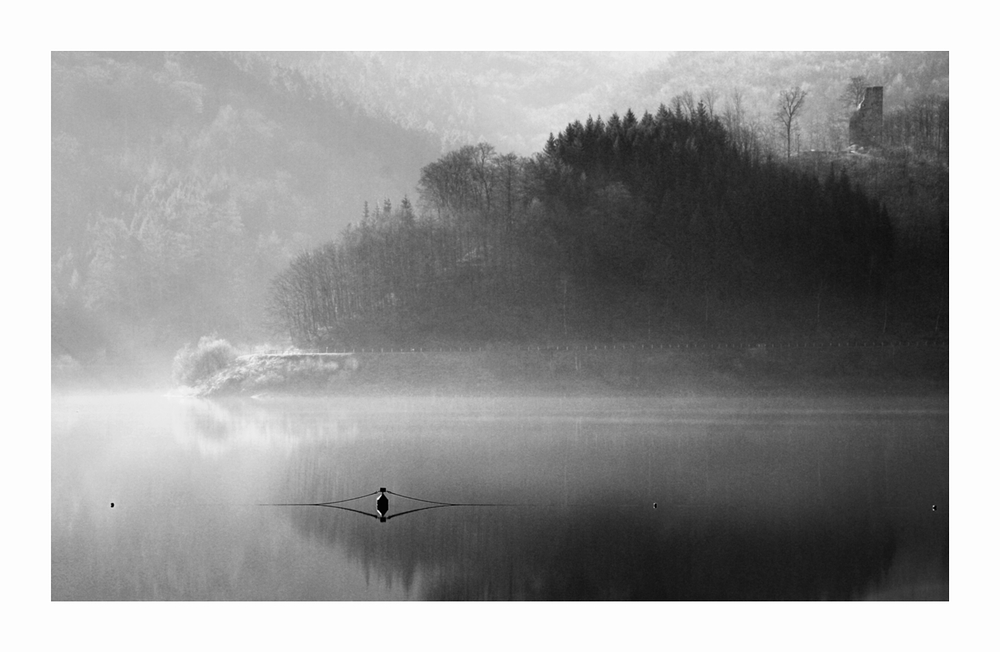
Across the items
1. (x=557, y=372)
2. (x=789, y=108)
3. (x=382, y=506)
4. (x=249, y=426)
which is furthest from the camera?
(x=557, y=372)

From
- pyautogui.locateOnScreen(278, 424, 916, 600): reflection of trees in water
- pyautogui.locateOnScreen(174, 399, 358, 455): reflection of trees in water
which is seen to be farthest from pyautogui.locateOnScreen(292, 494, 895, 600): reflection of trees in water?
pyautogui.locateOnScreen(174, 399, 358, 455): reflection of trees in water

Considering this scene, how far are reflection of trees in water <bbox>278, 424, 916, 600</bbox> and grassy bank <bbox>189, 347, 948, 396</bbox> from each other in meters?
0.64

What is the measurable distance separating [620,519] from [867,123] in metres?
4.64

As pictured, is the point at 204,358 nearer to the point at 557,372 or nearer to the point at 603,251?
the point at 557,372

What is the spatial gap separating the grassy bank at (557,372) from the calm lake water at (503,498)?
0.50 ft

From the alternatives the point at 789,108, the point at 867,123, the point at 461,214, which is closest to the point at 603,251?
the point at 461,214

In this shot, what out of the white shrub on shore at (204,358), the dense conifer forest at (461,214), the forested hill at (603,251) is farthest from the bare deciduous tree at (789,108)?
the white shrub on shore at (204,358)

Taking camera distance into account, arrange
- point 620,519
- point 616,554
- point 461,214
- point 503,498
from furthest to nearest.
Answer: point 461,214 → point 503,498 → point 620,519 → point 616,554

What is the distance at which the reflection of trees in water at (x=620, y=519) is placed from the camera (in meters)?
6.04

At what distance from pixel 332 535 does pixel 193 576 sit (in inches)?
38.1

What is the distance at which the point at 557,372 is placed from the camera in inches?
359

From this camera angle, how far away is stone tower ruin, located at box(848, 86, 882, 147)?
8.73 metres
